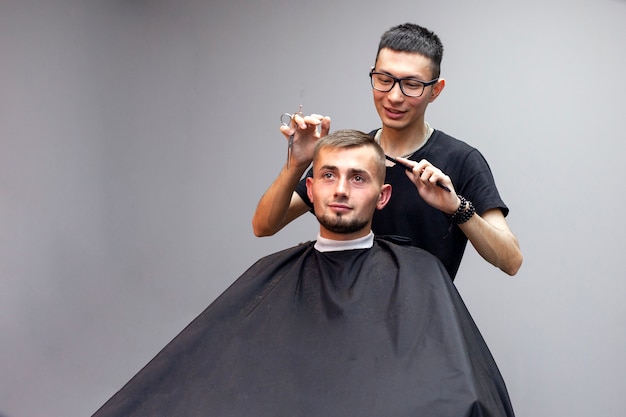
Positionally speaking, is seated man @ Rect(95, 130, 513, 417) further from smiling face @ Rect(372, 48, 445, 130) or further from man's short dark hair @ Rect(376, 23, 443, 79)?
man's short dark hair @ Rect(376, 23, 443, 79)

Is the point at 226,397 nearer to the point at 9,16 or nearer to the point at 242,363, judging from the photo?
the point at 242,363

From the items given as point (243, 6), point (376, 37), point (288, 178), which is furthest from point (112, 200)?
point (288, 178)

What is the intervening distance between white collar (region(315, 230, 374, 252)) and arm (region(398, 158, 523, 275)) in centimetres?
21

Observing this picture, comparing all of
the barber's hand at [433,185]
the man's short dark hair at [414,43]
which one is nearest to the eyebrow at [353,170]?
the barber's hand at [433,185]

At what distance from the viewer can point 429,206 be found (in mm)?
2707

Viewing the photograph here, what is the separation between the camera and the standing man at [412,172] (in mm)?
2592

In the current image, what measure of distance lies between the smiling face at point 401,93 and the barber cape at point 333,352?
40 cm

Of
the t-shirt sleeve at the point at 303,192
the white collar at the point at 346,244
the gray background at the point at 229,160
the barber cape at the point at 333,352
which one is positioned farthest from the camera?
the gray background at the point at 229,160

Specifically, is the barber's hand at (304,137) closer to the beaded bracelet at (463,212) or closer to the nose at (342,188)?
the nose at (342,188)

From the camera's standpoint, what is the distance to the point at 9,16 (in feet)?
13.0

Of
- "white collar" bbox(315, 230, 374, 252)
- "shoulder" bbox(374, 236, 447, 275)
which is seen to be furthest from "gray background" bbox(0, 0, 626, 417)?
"white collar" bbox(315, 230, 374, 252)

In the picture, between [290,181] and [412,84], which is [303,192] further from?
[412,84]

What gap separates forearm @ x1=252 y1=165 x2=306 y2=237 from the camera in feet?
8.73

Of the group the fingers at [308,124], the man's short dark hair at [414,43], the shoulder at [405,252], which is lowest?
the shoulder at [405,252]
